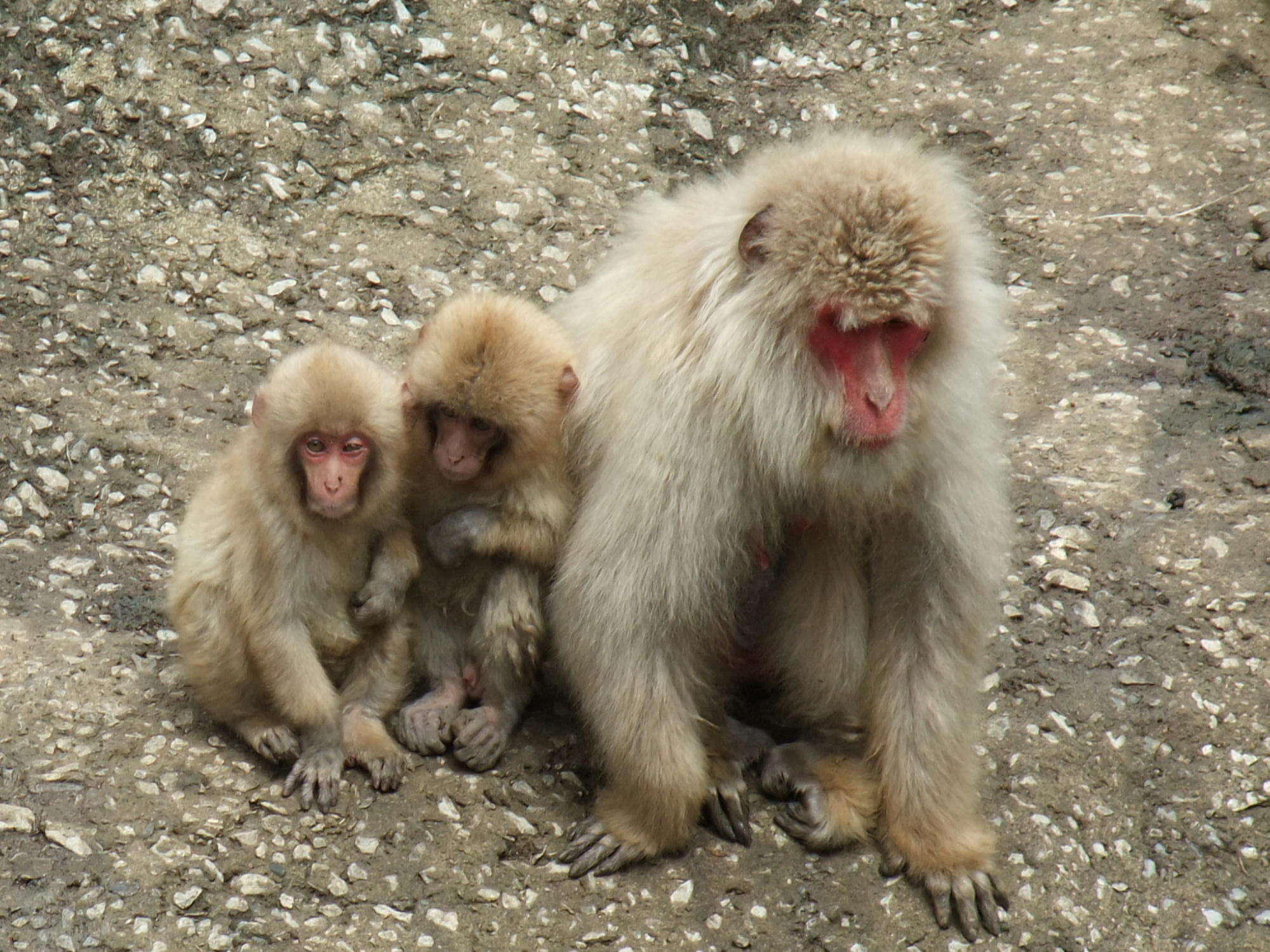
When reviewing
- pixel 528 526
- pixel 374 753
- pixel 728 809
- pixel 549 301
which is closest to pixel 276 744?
pixel 374 753

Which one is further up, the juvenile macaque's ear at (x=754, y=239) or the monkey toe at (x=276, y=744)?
the juvenile macaque's ear at (x=754, y=239)

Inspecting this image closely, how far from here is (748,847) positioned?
4410 millimetres

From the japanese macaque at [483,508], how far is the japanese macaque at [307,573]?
0.39 feet

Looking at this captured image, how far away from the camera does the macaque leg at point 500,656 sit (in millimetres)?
4363

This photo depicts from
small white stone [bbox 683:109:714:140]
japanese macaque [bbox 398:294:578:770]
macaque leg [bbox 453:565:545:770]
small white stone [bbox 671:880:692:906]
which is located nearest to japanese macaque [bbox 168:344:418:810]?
japanese macaque [bbox 398:294:578:770]

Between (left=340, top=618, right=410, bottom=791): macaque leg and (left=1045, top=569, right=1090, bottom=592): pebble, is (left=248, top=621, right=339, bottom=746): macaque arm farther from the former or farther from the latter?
(left=1045, top=569, right=1090, bottom=592): pebble

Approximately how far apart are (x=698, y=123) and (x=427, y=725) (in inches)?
158

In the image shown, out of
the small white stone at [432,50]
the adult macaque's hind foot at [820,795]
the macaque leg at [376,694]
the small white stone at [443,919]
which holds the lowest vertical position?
the small white stone at [443,919]

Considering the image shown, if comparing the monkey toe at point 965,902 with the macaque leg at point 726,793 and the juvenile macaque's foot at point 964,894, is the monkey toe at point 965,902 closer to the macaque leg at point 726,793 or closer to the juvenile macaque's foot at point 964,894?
the juvenile macaque's foot at point 964,894

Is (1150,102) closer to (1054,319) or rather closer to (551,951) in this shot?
(1054,319)

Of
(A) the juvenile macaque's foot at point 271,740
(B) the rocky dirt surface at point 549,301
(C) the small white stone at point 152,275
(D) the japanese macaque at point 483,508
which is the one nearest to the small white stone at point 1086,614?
(B) the rocky dirt surface at point 549,301

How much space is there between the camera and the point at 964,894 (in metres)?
4.30

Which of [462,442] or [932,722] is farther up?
[462,442]

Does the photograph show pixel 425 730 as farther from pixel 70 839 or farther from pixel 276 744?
pixel 70 839
